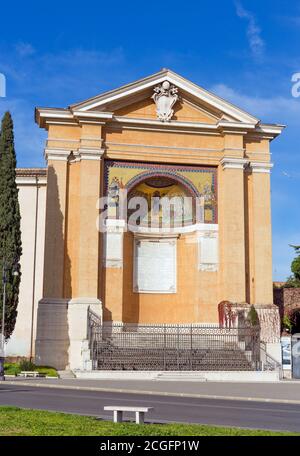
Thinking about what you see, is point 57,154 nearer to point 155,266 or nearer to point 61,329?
point 155,266

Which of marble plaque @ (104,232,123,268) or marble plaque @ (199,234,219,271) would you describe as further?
marble plaque @ (199,234,219,271)

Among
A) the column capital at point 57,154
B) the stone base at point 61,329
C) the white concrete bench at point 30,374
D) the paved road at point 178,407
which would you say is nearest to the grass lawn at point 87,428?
the paved road at point 178,407

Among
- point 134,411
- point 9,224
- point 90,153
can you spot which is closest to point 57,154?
point 90,153

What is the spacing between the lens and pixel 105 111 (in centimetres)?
3316

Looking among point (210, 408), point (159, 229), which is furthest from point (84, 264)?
point (210, 408)

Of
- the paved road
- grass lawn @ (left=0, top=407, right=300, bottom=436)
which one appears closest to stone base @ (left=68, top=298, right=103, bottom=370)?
the paved road

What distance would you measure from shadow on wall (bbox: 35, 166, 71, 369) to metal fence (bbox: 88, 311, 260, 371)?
162cm

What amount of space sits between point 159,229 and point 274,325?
7.39 meters

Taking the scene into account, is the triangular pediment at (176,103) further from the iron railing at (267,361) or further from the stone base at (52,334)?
the iron railing at (267,361)

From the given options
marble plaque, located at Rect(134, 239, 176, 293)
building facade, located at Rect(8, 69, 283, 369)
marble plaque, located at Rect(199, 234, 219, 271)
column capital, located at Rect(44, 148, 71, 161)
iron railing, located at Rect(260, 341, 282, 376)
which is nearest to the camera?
iron railing, located at Rect(260, 341, 282, 376)

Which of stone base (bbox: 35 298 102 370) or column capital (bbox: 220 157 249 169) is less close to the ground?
column capital (bbox: 220 157 249 169)

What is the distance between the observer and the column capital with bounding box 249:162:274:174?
1359 inches

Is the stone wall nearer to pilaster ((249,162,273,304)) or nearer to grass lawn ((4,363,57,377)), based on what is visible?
pilaster ((249,162,273,304))
